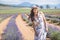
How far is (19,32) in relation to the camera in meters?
3.04

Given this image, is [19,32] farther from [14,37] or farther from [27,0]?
[27,0]

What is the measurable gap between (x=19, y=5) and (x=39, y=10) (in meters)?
0.43

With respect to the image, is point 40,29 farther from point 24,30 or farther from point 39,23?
point 24,30

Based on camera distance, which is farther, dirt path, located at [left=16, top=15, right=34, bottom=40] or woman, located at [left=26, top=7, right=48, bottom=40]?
dirt path, located at [left=16, top=15, right=34, bottom=40]

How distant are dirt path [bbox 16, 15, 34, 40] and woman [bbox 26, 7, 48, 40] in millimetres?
141

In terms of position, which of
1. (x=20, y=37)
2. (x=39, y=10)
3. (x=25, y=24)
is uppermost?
(x=39, y=10)

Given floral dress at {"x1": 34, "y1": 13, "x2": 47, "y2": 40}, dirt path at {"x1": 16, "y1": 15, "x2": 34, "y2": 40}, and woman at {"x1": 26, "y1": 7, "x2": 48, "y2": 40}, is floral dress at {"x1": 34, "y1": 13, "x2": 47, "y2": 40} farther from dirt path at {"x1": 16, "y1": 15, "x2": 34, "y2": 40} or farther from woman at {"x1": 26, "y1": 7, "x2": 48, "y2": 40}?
dirt path at {"x1": 16, "y1": 15, "x2": 34, "y2": 40}

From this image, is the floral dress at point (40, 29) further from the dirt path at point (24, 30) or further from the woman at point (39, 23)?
the dirt path at point (24, 30)

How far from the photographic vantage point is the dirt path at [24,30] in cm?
303

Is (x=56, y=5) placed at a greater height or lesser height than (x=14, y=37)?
greater

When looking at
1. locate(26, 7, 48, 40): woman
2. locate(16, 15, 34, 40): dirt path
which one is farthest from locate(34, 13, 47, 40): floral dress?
locate(16, 15, 34, 40): dirt path

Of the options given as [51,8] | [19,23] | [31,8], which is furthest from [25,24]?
[51,8]

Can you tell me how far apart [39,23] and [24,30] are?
34cm

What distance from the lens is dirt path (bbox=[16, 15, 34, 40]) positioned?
303cm
